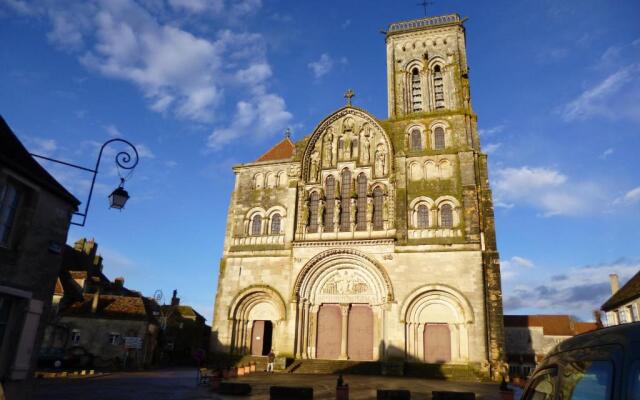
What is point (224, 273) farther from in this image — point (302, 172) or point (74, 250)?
→ point (74, 250)

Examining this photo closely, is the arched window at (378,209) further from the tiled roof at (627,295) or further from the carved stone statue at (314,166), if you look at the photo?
the tiled roof at (627,295)

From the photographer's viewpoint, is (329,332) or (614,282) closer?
(329,332)

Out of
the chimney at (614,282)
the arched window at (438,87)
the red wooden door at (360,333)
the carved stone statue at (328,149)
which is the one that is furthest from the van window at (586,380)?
the chimney at (614,282)

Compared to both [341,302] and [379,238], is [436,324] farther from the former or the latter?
[379,238]

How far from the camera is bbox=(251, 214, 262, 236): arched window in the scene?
1138 inches

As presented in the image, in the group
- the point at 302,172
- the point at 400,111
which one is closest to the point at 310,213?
the point at 302,172

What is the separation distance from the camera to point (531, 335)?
170 feet

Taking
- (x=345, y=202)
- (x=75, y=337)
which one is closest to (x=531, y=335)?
(x=345, y=202)

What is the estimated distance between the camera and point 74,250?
43.5 meters

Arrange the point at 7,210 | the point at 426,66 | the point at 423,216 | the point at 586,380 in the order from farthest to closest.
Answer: the point at 426,66 → the point at 423,216 → the point at 7,210 → the point at 586,380

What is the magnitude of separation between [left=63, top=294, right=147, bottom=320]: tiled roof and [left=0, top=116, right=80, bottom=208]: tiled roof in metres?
20.0

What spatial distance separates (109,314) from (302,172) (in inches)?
650

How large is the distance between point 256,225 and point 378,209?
26.9 feet

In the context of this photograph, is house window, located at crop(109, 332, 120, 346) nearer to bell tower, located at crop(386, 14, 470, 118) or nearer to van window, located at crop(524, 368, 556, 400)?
bell tower, located at crop(386, 14, 470, 118)
